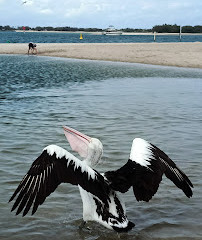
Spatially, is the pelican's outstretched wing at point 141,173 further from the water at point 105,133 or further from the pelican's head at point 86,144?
the water at point 105,133

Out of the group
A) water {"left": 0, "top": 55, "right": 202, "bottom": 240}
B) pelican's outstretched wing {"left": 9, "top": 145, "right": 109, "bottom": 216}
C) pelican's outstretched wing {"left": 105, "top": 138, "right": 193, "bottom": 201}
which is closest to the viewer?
pelican's outstretched wing {"left": 9, "top": 145, "right": 109, "bottom": 216}

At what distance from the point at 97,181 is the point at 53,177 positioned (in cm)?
36

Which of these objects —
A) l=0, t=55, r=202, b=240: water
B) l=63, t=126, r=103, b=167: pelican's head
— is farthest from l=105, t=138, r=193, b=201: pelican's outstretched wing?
l=0, t=55, r=202, b=240: water

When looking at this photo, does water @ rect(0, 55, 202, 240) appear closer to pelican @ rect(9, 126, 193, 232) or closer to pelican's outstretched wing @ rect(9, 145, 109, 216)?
pelican @ rect(9, 126, 193, 232)

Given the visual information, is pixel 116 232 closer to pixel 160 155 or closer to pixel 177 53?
pixel 160 155

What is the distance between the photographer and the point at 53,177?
3.58m

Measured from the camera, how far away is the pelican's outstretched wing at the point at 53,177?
11.5 ft

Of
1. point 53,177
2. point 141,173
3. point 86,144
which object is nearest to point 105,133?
point 86,144

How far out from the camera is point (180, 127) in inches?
313

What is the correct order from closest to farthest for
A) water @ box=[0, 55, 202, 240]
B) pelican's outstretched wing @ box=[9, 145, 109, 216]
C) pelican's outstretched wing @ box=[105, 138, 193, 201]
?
pelican's outstretched wing @ box=[9, 145, 109, 216] → pelican's outstretched wing @ box=[105, 138, 193, 201] → water @ box=[0, 55, 202, 240]

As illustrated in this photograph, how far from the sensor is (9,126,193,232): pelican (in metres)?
3.51

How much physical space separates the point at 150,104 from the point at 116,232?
676cm

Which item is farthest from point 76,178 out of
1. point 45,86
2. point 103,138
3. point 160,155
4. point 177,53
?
point 177,53

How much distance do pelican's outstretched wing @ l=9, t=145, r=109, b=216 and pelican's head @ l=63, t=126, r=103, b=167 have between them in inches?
21.3
